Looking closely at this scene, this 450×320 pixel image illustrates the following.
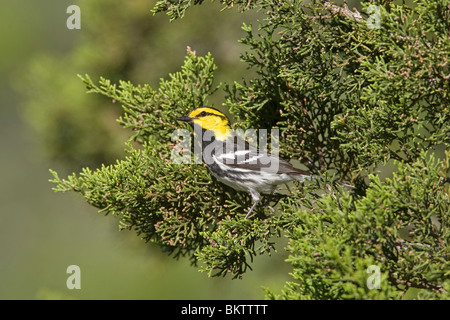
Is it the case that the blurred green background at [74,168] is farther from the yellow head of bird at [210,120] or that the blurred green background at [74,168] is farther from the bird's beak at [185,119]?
the bird's beak at [185,119]

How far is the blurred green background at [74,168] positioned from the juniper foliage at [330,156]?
1.35 metres

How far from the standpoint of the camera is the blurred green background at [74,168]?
498 centimetres

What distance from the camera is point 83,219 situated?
1003 centimetres

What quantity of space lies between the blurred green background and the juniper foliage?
135cm

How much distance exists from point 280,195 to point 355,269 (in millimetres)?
1202

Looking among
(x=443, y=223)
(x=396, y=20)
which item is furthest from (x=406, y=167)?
(x=396, y=20)

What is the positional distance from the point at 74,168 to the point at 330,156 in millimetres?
3005

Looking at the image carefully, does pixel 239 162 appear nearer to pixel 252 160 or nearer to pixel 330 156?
pixel 252 160

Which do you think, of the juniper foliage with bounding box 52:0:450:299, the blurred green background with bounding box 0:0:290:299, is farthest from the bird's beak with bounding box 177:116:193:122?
the blurred green background with bounding box 0:0:290:299

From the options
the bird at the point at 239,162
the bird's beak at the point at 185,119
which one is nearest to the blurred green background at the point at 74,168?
the bird at the point at 239,162

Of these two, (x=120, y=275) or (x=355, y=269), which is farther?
(x=120, y=275)
